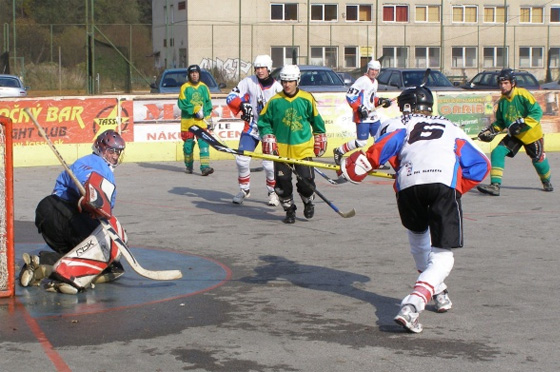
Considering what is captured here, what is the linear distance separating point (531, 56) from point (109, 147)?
142 ft

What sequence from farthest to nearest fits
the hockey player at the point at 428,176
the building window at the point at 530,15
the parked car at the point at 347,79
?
the building window at the point at 530,15
the parked car at the point at 347,79
the hockey player at the point at 428,176

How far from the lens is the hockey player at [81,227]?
7336 mm

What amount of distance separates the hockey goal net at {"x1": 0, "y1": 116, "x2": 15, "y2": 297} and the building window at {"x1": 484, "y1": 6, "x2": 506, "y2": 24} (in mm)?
43938

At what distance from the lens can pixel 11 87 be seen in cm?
2564

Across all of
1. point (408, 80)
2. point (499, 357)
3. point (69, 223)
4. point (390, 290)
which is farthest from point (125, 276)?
point (408, 80)

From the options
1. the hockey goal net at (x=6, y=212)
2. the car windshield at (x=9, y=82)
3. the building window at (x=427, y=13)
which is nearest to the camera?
the hockey goal net at (x=6, y=212)

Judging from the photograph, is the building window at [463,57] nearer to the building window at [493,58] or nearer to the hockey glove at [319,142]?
the building window at [493,58]

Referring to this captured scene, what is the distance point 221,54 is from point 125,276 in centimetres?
3488

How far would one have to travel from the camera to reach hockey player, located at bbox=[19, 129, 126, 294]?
7336mm

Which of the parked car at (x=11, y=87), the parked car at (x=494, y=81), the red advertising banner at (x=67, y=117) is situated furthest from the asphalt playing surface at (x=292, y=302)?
the parked car at (x=494, y=81)

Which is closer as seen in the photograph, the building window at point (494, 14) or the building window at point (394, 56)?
the building window at point (394, 56)

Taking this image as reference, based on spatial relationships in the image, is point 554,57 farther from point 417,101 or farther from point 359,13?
point 417,101

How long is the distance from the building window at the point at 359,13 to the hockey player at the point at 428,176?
137 ft

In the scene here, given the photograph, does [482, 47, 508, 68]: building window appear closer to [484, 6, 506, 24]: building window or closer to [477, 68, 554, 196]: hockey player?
[484, 6, 506, 24]: building window
